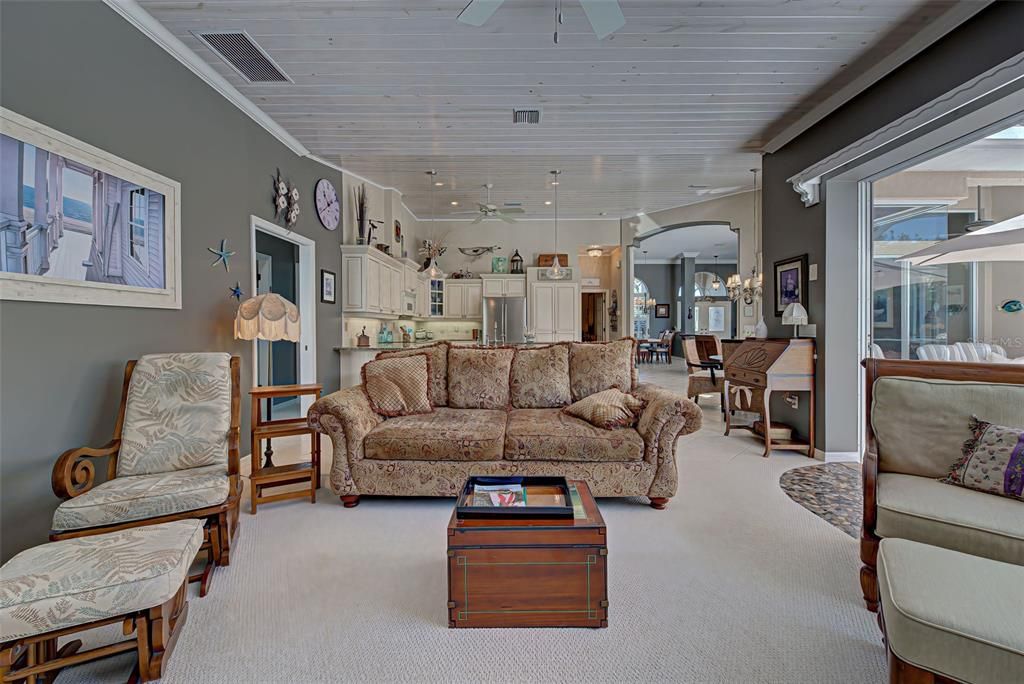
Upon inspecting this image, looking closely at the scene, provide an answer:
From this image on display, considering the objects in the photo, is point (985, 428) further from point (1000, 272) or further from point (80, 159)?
point (80, 159)

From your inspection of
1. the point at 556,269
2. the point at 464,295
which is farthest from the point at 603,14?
the point at 464,295

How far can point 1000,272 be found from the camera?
3.02 metres

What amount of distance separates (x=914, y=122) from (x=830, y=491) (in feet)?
8.10

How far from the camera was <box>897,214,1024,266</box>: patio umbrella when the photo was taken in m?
2.92

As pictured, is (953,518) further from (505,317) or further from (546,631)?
(505,317)

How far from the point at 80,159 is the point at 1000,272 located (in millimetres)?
5498

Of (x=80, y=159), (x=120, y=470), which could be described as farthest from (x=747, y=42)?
(x=120, y=470)

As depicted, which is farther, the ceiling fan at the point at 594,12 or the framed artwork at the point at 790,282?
the framed artwork at the point at 790,282

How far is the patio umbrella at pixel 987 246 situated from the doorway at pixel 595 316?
6.99m

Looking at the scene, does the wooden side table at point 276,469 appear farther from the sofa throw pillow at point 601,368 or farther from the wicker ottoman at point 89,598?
the sofa throw pillow at point 601,368

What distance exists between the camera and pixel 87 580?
4.47 feet

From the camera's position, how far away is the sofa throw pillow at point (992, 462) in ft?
5.59

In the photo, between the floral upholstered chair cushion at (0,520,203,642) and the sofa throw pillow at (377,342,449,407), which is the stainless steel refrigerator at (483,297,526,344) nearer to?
the sofa throw pillow at (377,342,449,407)

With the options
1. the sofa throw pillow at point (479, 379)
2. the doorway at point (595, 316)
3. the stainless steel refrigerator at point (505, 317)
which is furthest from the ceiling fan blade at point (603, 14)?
the doorway at point (595, 316)
